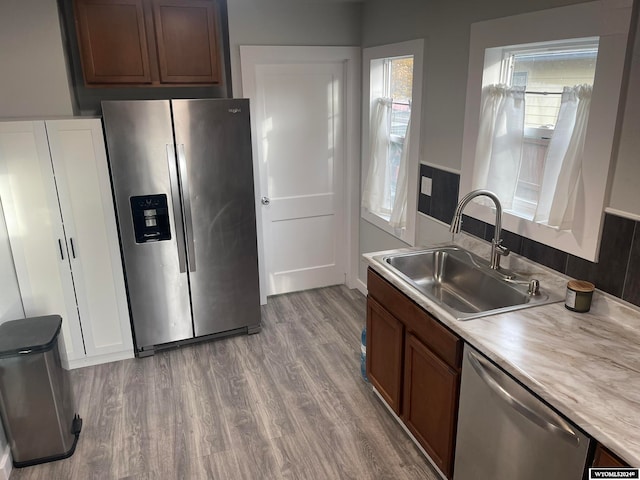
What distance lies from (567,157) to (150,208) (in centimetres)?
246

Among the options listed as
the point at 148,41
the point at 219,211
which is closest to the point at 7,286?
the point at 219,211

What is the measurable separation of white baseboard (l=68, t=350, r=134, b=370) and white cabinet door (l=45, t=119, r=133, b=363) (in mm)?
16

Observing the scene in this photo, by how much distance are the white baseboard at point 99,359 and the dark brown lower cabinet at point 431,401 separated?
2057mm

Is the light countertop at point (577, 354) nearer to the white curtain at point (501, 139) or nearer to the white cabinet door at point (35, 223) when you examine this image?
the white curtain at point (501, 139)

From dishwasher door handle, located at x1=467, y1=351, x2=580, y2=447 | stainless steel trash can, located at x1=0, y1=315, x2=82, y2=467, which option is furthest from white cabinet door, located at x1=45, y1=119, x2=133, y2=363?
dishwasher door handle, located at x1=467, y1=351, x2=580, y2=447

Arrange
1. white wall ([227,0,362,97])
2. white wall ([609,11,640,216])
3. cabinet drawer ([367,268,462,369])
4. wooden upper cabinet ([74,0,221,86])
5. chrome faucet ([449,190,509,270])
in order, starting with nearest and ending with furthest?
1. white wall ([609,11,640,216])
2. cabinet drawer ([367,268,462,369])
3. chrome faucet ([449,190,509,270])
4. wooden upper cabinet ([74,0,221,86])
5. white wall ([227,0,362,97])

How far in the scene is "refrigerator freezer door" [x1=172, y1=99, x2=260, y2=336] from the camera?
10.1 feet

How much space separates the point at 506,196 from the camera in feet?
7.95

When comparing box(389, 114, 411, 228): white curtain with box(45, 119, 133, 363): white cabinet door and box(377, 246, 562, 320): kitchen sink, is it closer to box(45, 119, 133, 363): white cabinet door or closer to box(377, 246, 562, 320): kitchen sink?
box(377, 246, 562, 320): kitchen sink

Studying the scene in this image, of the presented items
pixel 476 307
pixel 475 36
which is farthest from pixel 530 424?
pixel 475 36

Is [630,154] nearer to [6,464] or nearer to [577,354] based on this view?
[577,354]

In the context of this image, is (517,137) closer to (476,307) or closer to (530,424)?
(476,307)

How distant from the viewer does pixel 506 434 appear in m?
1.68

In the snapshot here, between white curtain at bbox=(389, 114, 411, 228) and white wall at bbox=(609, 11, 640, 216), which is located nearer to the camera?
white wall at bbox=(609, 11, 640, 216)
